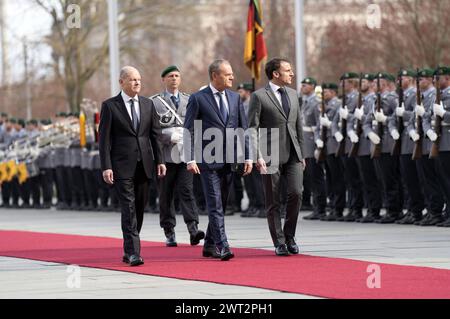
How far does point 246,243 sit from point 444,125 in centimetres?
325

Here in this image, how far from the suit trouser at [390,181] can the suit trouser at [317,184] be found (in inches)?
62.3

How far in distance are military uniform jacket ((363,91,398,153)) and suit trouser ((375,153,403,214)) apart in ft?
0.43

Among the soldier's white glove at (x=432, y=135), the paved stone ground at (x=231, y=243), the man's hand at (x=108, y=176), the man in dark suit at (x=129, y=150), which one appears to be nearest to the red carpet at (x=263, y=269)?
the paved stone ground at (x=231, y=243)

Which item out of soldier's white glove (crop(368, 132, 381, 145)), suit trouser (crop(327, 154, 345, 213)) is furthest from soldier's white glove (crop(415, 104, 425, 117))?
suit trouser (crop(327, 154, 345, 213))

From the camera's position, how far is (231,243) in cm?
1681

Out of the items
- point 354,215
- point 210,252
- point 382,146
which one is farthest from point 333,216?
point 210,252

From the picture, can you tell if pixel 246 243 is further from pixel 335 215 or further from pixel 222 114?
pixel 335 215

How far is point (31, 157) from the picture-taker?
30219 mm

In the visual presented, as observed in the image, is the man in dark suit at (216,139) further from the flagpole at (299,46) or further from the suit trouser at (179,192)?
the flagpole at (299,46)

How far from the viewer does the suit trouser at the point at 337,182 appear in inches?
817

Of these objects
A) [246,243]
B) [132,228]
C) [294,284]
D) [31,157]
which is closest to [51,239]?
[246,243]

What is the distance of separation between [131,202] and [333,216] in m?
7.10

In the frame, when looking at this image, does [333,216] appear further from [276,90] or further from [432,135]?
[276,90]

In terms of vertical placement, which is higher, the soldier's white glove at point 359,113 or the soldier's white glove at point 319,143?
the soldier's white glove at point 359,113
